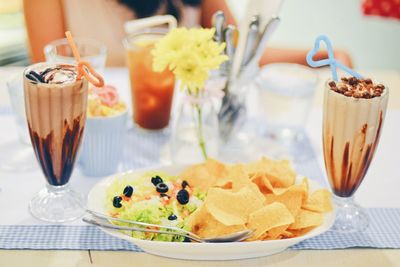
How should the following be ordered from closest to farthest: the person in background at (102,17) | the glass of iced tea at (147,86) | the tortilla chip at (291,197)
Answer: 1. the tortilla chip at (291,197)
2. the glass of iced tea at (147,86)
3. the person in background at (102,17)

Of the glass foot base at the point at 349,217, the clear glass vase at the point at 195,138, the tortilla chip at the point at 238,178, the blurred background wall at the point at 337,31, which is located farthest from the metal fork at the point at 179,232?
the blurred background wall at the point at 337,31

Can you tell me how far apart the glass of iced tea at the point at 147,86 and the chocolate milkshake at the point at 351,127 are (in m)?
0.50

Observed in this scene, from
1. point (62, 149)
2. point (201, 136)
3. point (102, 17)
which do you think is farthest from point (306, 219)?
point (102, 17)

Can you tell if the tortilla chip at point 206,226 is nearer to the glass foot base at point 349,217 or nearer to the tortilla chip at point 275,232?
the tortilla chip at point 275,232

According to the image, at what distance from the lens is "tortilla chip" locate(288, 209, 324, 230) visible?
43.0 inches

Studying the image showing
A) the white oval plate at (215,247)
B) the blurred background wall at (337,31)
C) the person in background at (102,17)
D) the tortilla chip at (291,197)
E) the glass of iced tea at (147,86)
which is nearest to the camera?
the white oval plate at (215,247)

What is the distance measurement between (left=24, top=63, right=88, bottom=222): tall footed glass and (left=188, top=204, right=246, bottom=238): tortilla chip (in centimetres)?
25

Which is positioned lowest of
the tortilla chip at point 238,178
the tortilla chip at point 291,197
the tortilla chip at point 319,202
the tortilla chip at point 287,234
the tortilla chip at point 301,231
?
the tortilla chip at point 301,231

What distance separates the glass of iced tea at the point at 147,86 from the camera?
1.50 metres

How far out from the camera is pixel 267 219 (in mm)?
1060

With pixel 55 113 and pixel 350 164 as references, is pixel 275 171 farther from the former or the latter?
pixel 55 113

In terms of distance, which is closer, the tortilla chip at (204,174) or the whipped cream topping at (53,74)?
the whipped cream topping at (53,74)

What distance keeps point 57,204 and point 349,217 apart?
559mm

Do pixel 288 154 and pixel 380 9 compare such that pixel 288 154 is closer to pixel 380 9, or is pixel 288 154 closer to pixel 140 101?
pixel 140 101
